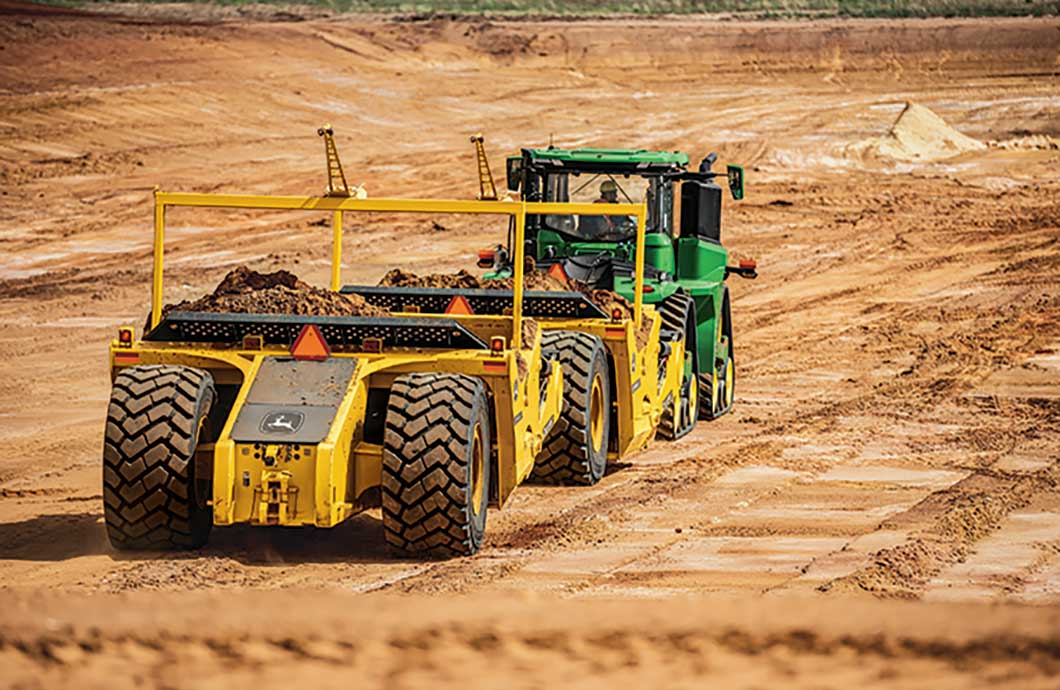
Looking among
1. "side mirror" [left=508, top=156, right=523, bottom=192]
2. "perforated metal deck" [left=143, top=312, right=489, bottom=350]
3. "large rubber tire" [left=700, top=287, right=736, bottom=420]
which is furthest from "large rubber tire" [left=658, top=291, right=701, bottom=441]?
"perforated metal deck" [left=143, top=312, right=489, bottom=350]

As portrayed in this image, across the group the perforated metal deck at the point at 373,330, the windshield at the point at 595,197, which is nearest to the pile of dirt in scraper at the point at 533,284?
the windshield at the point at 595,197

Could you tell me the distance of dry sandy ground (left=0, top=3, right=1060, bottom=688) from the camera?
5594 millimetres

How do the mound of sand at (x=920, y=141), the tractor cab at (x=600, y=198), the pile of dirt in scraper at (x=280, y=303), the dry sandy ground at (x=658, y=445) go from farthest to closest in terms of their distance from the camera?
the mound of sand at (x=920, y=141), the tractor cab at (x=600, y=198), the pile of dirt in scraper at (x=280, y=303), the dry sandy ground at (x=658, y=445)

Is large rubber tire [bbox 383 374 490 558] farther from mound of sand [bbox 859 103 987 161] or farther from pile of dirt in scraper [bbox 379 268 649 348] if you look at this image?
mound of sand [bbox 859 103 987 161]

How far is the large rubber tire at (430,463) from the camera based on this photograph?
9.16m

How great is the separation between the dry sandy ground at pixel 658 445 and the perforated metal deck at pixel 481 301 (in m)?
1.19

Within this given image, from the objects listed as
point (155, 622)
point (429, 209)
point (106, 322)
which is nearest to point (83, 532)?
point (429, 209)

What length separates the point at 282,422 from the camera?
30.1ft

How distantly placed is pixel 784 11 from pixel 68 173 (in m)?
36.9

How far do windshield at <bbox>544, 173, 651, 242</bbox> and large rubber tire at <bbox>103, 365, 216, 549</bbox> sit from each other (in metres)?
5.38

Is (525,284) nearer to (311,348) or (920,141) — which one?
(311,348)

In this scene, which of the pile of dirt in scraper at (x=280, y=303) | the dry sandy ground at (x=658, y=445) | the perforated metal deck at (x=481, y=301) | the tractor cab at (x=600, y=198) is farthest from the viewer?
the tractor cab at (x=600, y=198)

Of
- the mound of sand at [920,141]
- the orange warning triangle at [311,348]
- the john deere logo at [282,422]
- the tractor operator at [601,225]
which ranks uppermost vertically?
the mound of sand at [920,141]

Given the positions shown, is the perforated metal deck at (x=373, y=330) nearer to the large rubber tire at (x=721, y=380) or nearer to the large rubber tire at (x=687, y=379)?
the large rubber tire at (x=687, y=379)
